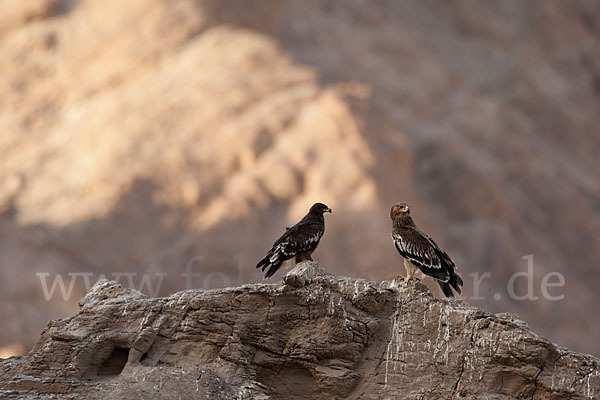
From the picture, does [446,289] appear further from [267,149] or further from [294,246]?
[267,149]

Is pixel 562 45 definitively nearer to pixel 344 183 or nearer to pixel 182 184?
pixel 344 183

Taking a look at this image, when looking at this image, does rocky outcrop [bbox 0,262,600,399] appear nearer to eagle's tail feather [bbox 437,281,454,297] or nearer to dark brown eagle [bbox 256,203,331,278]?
eagle's tail feather [bbox 437,281,454,297]

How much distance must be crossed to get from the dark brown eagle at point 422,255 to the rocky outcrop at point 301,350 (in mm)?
1330

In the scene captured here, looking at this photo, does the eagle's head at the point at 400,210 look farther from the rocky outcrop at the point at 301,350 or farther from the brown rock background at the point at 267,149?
the brown rock background at the point at 267,149

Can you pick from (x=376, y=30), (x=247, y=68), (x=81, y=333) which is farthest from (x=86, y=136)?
(x=81, y=333)

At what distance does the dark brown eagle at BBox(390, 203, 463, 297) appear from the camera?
38.7 ft

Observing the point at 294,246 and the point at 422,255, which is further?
the point at 294,246

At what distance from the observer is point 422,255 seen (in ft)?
39.4

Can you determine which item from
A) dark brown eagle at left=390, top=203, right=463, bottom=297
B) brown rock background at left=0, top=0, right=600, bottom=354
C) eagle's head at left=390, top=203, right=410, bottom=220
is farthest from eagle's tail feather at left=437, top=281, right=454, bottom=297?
brown rock background at left=0, top=0, right=600, bottom=354

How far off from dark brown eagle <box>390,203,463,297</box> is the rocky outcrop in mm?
1330

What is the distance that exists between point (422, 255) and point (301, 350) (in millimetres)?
2634

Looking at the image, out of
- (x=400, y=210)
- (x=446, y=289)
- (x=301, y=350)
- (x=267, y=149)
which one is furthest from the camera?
(x=267, y=149)

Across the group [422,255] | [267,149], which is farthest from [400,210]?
[267,149]


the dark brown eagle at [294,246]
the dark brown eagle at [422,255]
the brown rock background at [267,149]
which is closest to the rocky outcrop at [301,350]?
the dark brown eagle at [422,255]
